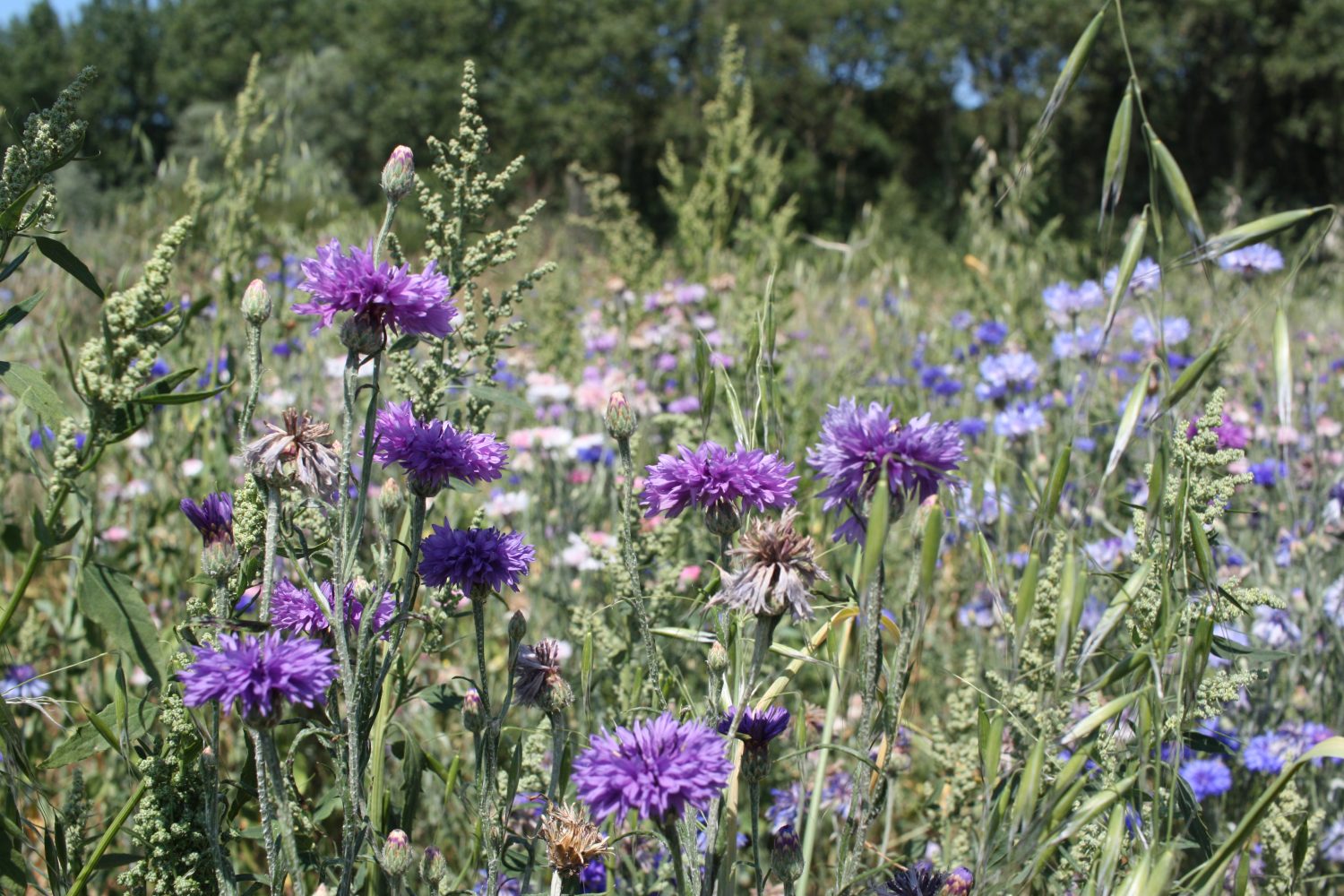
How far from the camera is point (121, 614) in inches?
30.1

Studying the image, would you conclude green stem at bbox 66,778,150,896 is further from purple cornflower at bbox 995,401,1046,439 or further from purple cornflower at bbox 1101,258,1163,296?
purple cornflower at bbox 995,401,1046,439

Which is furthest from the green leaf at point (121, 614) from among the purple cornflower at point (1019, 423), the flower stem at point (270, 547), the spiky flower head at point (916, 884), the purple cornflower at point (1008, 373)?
the purple cornflower at point (1008, 373)

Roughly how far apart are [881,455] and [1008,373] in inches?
90.9

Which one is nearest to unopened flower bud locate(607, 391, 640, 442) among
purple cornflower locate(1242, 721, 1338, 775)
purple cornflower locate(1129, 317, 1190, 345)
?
purple cornflower locate(1242, 721, 1338, 775)

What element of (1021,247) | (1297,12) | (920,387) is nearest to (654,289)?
(920,387)

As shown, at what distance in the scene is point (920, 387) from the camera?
11.1ft

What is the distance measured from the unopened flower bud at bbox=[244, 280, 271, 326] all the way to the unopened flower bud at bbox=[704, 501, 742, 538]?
0.48 m

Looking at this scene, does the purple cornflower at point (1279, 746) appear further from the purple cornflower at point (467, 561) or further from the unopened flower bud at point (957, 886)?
the purple cornflower at point (467, 561)

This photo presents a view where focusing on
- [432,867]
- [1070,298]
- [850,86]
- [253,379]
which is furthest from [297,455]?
[850,86]

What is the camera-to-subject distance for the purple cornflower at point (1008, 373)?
2.96 meters

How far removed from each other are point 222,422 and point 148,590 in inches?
16.3

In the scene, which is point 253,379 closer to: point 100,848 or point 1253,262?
point 100,848

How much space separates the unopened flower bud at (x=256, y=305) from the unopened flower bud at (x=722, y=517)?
476 millimetres

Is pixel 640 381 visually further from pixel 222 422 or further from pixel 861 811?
pixel 861 811
